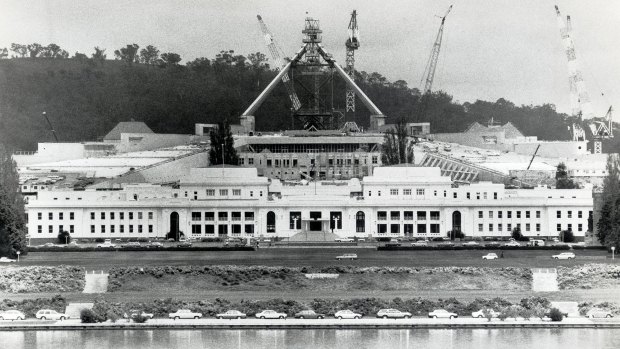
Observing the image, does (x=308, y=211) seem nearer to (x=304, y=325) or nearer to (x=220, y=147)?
(x=220, y=147)

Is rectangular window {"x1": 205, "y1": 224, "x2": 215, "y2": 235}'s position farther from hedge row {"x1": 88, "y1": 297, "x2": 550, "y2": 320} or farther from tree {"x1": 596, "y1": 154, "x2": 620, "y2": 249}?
hedge row {"x1": 88, "y1": 297, "x2": 550, "y2": 320}

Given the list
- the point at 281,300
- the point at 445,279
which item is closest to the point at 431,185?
the point at 445,279

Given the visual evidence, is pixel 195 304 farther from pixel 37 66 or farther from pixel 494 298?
pixel 37 66

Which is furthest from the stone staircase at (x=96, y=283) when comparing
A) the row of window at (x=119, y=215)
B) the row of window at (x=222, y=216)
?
the row of window at (x=222, y=216)

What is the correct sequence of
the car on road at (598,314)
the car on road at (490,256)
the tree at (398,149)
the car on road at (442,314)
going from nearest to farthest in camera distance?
the car on road at (442,314)
the car on road at (598,314)
the car on road at (490,256)
the tree at (398,149)

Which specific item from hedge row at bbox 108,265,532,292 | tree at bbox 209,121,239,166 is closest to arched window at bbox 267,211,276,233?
tree at bbox 209,121,239,166

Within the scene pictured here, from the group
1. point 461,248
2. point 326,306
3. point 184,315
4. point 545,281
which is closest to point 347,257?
point 461,248

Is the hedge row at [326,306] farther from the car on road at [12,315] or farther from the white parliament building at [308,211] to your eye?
the white parliament building at [308,211]
